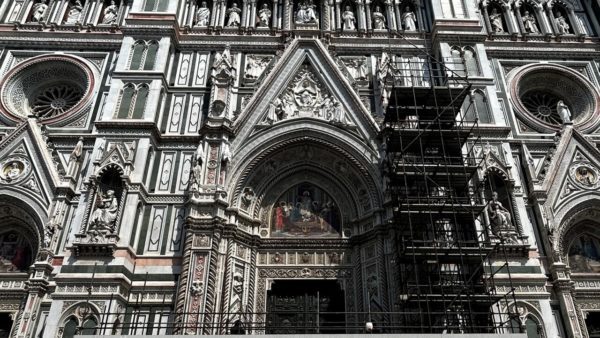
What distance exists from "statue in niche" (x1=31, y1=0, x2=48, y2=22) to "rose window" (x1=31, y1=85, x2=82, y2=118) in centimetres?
312

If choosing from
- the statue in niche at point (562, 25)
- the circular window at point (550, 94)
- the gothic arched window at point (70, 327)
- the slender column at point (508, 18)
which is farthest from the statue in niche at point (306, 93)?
the statue in niche at point (562, 25)

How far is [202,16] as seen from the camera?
20.7 meters

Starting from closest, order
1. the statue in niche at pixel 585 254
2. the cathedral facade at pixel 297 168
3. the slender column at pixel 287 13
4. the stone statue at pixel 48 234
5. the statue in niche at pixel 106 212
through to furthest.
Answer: the cathedral facade at pixel 297 168 < the statue in niche at pixel 106 212 < the stone statue at pixel 48 234 < the statue in niche at pixel 585 254 < the slender column at pixel 287 13

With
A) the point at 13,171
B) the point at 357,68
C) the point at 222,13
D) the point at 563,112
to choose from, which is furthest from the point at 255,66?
the point at 563,112

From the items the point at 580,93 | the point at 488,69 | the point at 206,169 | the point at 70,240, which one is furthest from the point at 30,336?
the point at 580,93

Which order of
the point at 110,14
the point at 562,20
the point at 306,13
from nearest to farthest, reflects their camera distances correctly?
1. the point at 306,13
2. the point at 110,14
3. the point at 562,20

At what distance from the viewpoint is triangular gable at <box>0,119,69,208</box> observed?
16750 mm

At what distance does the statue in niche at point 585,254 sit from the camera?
16578 mm

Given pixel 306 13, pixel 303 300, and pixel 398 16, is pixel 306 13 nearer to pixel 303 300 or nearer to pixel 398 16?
pixel 398 16

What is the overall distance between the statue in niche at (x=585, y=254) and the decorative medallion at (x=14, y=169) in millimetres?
18015

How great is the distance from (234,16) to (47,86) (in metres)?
7.65

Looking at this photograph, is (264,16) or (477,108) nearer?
(477,108)

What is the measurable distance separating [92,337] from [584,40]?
20355 mm

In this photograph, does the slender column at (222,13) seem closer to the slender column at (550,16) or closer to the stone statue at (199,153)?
the stone statue at (199,153)
